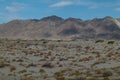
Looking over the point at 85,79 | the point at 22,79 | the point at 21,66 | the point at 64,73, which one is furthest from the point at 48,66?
the point at 85,79

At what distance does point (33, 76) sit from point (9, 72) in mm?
3245

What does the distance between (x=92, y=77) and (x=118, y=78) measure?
A: 1.95 meters

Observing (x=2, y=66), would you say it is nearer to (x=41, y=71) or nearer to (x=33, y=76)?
(x=41, y=71)

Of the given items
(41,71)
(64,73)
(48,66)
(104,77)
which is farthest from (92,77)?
(48,66)

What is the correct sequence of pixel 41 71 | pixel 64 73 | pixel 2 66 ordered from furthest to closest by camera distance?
pixel 2 66 < pixel 41 71 < pixel 64 73

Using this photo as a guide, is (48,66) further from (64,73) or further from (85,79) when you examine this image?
(85,79)

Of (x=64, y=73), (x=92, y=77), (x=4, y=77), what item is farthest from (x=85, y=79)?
(x=4, y=77)

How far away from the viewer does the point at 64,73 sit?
25828mm

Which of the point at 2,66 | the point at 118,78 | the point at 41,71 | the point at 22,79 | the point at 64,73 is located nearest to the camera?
the point at 118,78

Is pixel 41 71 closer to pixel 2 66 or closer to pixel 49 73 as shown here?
pixel 49 73

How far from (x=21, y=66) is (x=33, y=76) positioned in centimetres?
691

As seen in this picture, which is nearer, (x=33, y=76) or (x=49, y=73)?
(x=33, y=76)

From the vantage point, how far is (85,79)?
2200 centimetres

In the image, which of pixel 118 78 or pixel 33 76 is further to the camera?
pixel 33 76
